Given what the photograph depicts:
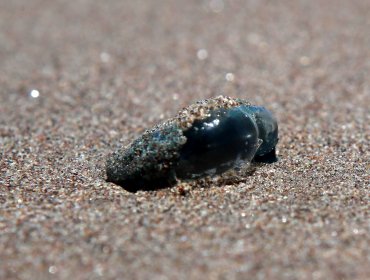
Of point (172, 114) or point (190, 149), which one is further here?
point (172, 114)

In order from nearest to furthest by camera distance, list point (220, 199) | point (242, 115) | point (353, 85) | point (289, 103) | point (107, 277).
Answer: point (107, 277)
point (220, 199)
point (242, 115)
point (289, 103)
point (353, 85)

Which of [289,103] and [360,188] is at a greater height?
[289,103]

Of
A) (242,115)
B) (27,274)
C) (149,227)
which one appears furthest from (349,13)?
(27,274)

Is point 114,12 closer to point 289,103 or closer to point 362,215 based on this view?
point 289,103

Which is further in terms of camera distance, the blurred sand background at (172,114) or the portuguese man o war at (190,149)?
the portuguese man o war at (190,149)
